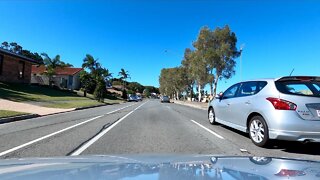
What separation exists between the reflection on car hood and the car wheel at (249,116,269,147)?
4.10 metres

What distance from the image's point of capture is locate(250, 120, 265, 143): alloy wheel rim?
908cm

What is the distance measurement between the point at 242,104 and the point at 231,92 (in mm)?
1444

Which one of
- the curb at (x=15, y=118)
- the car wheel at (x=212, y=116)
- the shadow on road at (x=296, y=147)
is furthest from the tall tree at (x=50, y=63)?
the shadow on road at (x=296, y=147)

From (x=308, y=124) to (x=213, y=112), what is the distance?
5.99m

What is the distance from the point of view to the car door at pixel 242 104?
32.6 ft

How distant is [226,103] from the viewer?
11.8 metres

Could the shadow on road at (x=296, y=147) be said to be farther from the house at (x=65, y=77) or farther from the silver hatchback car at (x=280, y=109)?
the house at (x=65, y=77)

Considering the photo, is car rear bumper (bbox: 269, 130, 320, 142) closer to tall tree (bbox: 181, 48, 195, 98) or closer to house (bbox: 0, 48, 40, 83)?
house (bbox: 0, 48, 40, 83)

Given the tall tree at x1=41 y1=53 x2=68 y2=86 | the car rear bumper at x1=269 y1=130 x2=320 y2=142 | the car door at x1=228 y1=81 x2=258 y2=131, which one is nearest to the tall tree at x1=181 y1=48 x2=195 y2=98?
the tall tree at x1=41 y1=53 x2=68 y2=86

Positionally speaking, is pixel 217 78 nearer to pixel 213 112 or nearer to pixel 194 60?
pixel 194 60

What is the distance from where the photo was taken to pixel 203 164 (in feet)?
14.2

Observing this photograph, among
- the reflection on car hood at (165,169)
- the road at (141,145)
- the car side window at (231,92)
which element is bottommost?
the road at (141,145)

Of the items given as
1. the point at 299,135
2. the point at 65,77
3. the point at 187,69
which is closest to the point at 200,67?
the point at 187,69

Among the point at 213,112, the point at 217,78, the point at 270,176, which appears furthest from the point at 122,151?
the point at 217,78
